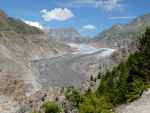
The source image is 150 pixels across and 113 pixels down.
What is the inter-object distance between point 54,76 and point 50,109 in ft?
280

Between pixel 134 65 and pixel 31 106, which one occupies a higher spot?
pixel 134 65

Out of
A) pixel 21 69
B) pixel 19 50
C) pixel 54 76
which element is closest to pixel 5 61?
pixel 21 69

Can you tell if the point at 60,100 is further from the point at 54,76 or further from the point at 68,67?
the point at 68,67

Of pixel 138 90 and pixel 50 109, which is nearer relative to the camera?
pixel 138 90

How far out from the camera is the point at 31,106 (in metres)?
96.0

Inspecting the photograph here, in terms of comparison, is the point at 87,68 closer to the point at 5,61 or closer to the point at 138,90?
the point at 5,61

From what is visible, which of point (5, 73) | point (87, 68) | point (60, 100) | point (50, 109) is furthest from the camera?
point (87, 68)

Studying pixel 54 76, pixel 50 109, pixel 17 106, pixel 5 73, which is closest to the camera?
pixel 50 109

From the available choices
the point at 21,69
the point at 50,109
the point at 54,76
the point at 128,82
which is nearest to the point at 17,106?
the point at 50,109

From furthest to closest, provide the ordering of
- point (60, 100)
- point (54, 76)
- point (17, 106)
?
point (54, 76), point (17, 106), point (60, 100)

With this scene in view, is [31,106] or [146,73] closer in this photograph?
[146,73]

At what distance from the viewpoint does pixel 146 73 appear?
1372 inches

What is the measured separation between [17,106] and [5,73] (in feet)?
113

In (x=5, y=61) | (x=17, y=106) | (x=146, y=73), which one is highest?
(x=5, y=61)
